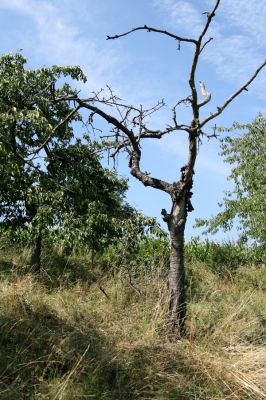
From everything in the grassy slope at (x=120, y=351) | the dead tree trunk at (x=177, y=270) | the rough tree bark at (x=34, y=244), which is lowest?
the grassy slope at (x=120, y=351)

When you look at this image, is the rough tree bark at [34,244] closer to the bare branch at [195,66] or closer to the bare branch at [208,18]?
the bare branch at [195,66]

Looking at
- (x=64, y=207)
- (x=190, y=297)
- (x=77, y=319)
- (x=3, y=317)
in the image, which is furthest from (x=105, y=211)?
(x=3, y=317)

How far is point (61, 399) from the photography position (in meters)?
4.64

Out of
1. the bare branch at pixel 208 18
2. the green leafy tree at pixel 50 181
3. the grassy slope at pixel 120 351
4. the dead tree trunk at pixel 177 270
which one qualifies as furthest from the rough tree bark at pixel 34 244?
the bare branch at pixel 208 18

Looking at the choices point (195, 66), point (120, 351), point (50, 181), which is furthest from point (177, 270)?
point (50, 181)

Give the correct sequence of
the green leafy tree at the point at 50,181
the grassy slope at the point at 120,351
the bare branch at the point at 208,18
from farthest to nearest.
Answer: the green leafy tree at the point at 50,181 → the bare branch at the point at 208,18 → the grassy slope at the point at 120,351

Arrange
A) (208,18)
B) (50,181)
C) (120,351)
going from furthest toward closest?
(50,181)
(208,18)
(120,351)

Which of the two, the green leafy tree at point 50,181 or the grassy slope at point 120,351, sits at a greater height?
the green leafy tree at point 50,181

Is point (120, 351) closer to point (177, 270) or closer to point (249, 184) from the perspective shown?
point (177, 270)

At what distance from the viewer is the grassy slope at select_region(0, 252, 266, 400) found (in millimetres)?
5023

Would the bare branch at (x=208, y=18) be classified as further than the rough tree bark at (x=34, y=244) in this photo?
No

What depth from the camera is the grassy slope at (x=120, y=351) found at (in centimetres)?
502

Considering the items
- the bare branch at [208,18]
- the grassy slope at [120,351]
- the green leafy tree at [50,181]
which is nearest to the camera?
the grassy slope at [120,351]

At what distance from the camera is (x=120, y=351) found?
5617 mm
